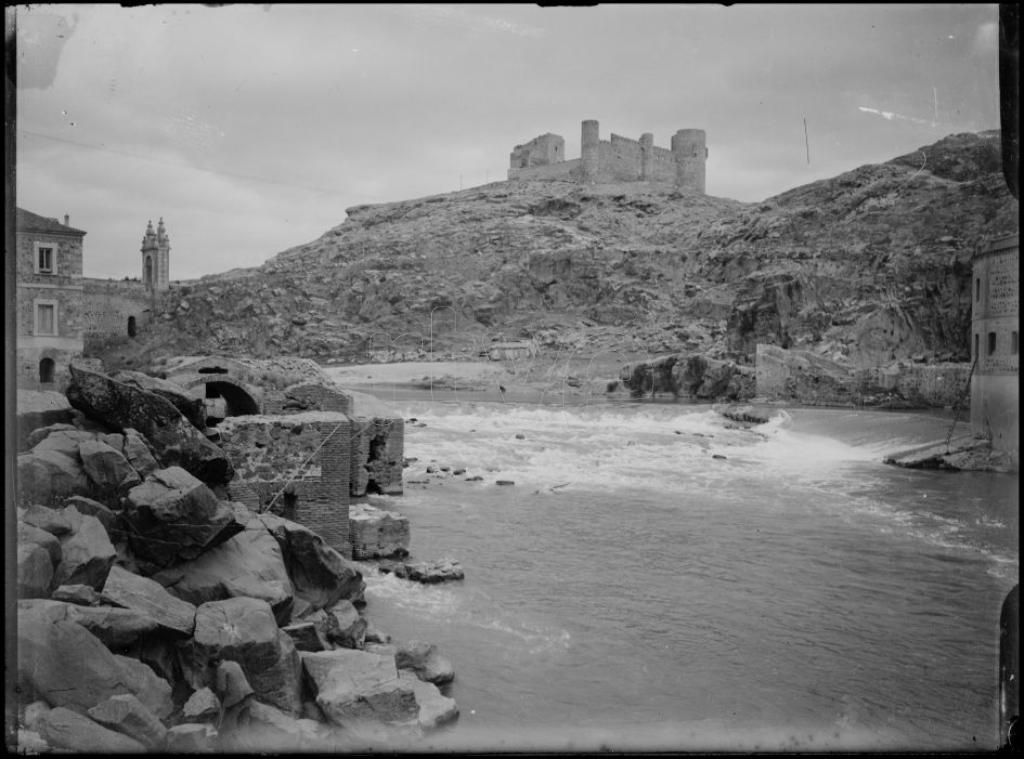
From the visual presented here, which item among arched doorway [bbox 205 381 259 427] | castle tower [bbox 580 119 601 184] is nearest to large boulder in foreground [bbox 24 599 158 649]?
arched doorway [bbox 205 381 259 427]

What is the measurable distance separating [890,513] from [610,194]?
62.1 metres

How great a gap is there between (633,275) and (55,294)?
59.9 meters

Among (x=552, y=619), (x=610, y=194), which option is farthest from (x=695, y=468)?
(x=610, y=194)

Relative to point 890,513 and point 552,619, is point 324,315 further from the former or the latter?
point 890,513

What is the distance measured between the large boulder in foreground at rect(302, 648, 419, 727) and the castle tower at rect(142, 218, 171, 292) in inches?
132

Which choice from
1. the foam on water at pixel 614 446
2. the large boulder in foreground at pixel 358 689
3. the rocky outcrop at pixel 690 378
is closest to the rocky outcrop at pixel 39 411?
the large boulder in foreground at pixel 358 689

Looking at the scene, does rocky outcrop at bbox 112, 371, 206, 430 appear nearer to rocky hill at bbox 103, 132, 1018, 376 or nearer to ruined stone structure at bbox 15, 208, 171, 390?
ruined stone structure at bbox 15, 208, 171, 390

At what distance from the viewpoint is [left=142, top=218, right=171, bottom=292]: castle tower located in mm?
6059

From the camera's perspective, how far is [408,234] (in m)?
23.4

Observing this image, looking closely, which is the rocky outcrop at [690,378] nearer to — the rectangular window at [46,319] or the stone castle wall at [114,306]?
the stone castle wall at [114,306]

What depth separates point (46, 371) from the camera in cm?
457

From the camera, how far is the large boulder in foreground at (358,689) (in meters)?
4.30

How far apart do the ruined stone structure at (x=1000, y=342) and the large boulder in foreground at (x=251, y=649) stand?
3.67 m

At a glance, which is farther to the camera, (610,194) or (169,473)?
(610,194)
